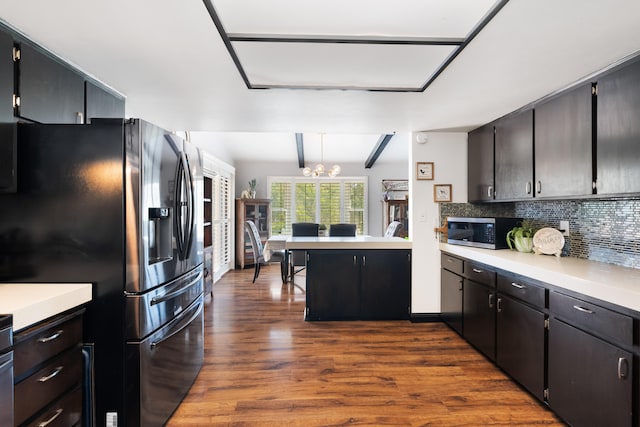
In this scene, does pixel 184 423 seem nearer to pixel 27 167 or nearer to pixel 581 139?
pixel 27 167

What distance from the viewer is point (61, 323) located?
4.71ft

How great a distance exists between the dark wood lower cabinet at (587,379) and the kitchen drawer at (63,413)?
251cm

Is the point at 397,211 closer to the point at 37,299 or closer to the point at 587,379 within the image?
the point at 587,379

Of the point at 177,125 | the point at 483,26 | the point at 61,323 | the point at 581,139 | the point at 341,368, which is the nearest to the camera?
the point at 61,323

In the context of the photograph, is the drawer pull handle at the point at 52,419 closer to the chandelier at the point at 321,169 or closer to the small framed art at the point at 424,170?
the small framed art at the point at 424,170

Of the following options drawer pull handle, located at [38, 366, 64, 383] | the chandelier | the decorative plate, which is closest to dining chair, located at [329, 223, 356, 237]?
the chandelier

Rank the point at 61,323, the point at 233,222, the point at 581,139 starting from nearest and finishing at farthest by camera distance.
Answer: the point at 61,323 < the point at 581,139 < the point at 233,222

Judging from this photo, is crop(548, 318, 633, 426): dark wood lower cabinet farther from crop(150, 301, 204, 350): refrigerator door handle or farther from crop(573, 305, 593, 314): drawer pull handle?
crop(150, 301, 204, 350): refrigerator door handle

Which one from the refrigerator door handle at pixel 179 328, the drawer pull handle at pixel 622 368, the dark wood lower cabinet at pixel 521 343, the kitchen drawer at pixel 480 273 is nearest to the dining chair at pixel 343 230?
the kitchen drawer at pixel 480 273

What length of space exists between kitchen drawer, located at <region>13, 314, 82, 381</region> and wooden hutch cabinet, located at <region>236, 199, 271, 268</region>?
520cm

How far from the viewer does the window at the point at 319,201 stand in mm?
7652

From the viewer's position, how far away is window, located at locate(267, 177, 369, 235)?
7.65 metres

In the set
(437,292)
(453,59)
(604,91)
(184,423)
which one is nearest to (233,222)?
(437,292)

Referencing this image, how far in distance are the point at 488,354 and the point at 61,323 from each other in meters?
2.84
